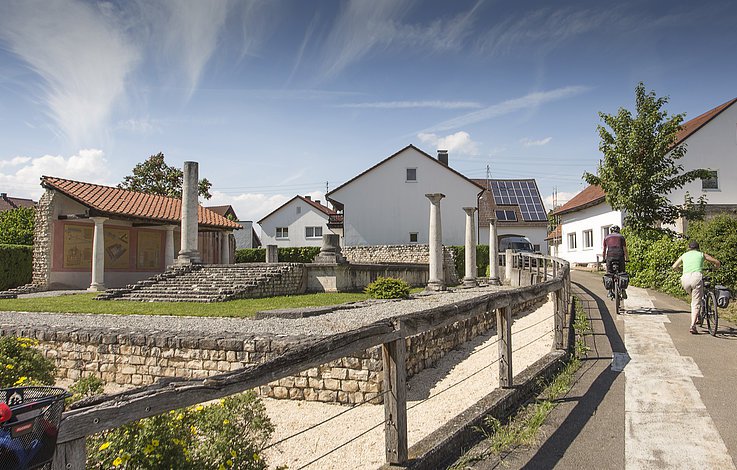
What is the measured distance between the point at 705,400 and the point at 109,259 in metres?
24.2

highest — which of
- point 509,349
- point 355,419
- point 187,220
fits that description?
point 187,220

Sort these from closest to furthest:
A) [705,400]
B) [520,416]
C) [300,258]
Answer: [520,416], [705,400], [300,258]

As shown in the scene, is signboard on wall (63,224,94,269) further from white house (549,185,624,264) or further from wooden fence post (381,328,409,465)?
white house (549,185,624,264)

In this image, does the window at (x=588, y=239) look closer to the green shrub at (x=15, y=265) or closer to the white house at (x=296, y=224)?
the white house at (x=296, y=224)

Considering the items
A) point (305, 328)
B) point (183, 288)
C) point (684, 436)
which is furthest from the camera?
point (183, 288)

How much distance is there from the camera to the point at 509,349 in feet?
17.4

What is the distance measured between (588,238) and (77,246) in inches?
1037

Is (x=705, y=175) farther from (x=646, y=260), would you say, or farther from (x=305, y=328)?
(x=305, y=328)

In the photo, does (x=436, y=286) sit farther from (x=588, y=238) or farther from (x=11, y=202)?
(x=11, y=202)

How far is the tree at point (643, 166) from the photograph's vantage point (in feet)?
59.1

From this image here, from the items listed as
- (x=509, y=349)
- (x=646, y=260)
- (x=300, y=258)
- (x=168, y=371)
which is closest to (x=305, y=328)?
(x=168, y=371)

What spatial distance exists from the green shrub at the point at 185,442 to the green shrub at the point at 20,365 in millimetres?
3050

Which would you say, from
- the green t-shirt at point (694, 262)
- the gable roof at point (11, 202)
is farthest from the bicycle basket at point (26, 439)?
the gable roof at point (11, 202)

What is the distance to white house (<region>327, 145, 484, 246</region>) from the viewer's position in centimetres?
3600
